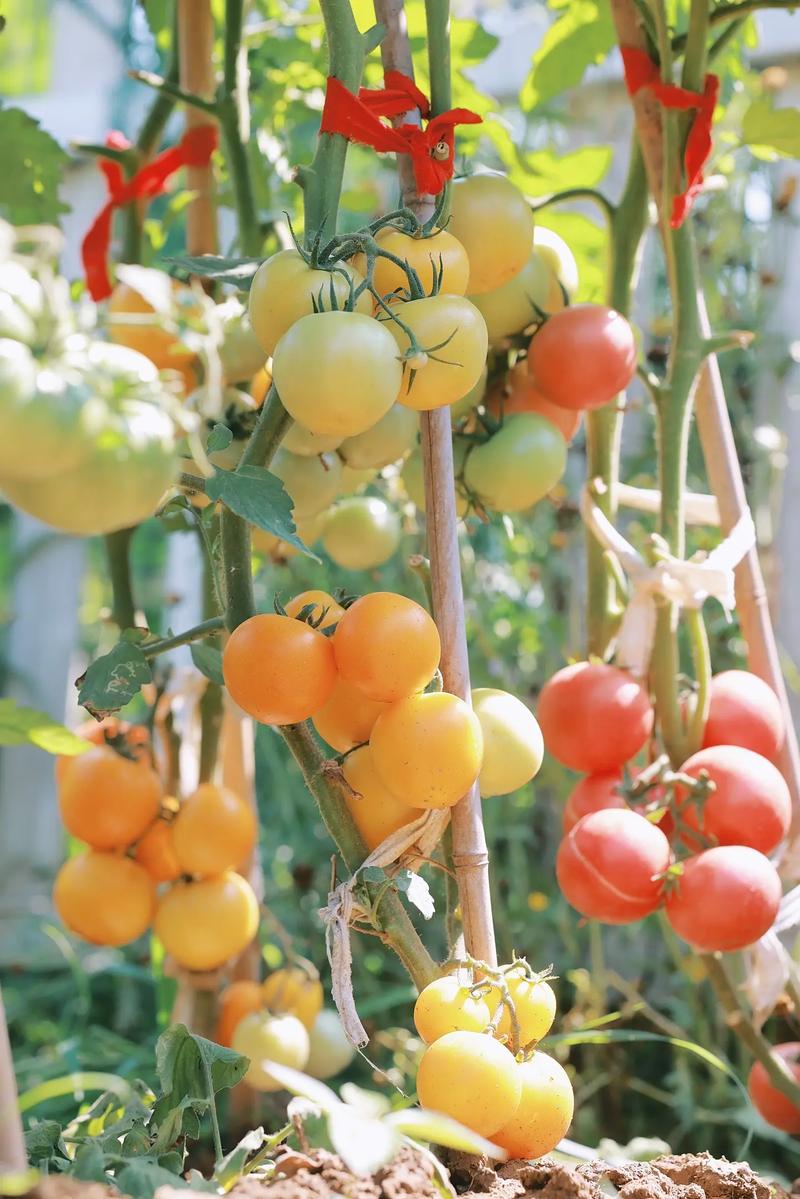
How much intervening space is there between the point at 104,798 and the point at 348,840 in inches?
13.2

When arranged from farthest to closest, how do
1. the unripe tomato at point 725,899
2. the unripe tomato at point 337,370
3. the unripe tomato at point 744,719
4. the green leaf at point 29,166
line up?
1. the green leaf at point 29,166
2. the unripe tomato at point 744,719
3. the unripe tomato at point 725,899
4. the unripe tomato at point 337,370

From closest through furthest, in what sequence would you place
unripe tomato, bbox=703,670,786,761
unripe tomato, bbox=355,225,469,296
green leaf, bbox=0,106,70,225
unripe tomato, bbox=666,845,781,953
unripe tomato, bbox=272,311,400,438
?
unripe tomato, bbox=272,311,400,438, unripe tomato, bbox=355,225,469,296, unripe tomato, bbox=666,845,781,953, unripe tomato, bbox=703,670,786,761, green leaf, bbox=0,106,70,225

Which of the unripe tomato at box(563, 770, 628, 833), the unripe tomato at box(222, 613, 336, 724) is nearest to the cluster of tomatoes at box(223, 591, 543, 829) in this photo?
the unripe tomato at box(222, 613, 336, 724)

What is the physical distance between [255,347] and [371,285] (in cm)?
25

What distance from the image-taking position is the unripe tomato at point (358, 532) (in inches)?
34.7

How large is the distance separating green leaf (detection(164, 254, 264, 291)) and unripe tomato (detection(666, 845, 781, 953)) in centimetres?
44

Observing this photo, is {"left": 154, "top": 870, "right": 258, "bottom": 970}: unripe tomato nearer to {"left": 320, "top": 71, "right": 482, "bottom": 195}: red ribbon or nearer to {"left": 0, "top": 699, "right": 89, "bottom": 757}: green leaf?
{"left": 0, "top": 699, "right": 89, "bottom": 757}: green leaf

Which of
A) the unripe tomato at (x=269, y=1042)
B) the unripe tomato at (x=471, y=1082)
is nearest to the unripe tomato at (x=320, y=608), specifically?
the unripe tomato at (x=471, y=1082)

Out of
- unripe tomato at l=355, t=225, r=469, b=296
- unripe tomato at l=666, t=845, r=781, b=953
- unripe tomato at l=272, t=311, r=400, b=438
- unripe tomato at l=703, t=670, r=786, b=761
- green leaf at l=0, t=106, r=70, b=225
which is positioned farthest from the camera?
green leaf at l=0, t=106, r=70, b=225

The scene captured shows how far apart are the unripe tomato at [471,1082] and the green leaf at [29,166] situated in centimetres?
74

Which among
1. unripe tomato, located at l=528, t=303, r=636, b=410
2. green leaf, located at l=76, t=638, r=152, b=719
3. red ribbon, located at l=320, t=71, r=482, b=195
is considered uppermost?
red ribbon, located at l=320, t=71, r=482, b=195

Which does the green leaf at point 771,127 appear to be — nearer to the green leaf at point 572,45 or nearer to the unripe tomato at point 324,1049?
→ the green leaf at point 572,45

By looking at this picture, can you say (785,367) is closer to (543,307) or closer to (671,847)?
(543,307)

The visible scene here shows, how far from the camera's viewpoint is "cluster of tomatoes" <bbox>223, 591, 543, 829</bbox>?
1.71 feet
